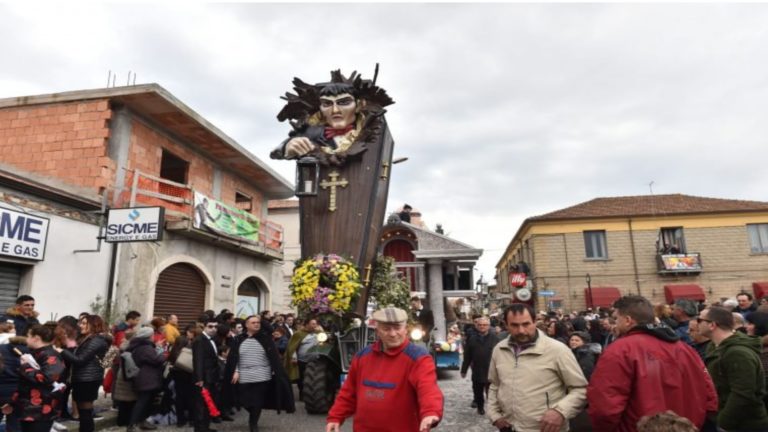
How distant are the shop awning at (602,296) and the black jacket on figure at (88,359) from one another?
2400 centimetres

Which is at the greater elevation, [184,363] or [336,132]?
[336,132]

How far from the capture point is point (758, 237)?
26.8m

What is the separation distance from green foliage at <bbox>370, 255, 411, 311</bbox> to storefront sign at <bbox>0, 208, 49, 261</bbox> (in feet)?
21.0

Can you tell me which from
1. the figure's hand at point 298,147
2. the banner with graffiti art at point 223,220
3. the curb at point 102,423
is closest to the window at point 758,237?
the banner with graffiti art at point 223,220

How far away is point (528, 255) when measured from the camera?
99.5ft

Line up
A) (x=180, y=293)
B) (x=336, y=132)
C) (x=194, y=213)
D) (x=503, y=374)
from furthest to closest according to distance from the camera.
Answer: (x=180, y=293) < (x=194, y=213) < (x=336, y=132) < (x=503, y=374)

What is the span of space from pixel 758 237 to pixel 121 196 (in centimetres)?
3073

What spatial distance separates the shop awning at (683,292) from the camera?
25.3 m

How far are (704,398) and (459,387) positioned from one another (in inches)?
338

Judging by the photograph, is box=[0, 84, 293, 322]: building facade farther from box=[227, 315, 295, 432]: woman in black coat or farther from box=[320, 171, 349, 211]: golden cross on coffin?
box=[227, 315, 295, 432]: woman in black coat

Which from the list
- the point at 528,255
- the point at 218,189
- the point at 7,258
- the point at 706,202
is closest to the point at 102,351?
the point at 7,258

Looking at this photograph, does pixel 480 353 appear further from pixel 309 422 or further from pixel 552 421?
pixel 552 421

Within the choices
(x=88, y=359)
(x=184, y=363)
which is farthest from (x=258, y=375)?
(x=88, y=359)

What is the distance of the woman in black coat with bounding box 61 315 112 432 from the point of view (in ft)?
19.1
